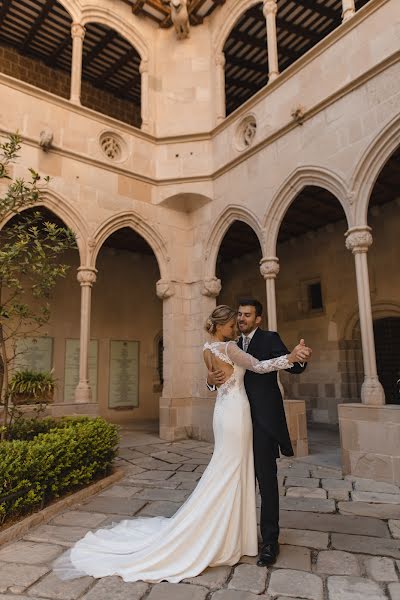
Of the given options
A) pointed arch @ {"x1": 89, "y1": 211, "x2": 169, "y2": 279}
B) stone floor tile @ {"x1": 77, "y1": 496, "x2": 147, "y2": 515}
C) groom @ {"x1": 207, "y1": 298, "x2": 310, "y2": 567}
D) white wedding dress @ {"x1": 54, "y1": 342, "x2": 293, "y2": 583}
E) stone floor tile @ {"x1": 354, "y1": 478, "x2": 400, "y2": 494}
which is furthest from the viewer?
pointed arch @ {"x1": 89, "y1": 211, "x2": 169, "y2": 279}

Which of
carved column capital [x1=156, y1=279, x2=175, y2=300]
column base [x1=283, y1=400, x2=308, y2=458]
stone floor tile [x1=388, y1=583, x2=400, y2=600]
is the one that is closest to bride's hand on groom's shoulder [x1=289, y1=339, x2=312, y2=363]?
stone floor tile [x1=388, y1=583, x2=400, y2=600]

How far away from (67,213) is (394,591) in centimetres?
642

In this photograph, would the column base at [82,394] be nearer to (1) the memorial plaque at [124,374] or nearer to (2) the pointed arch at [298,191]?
(1) the memorial plaque at [124,374]

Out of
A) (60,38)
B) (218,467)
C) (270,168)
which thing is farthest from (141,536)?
(60,38)

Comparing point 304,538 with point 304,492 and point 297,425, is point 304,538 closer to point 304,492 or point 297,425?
point 304,492

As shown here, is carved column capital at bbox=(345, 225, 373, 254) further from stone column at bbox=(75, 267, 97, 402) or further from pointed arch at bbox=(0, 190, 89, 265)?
stone column at bbox=(75, 267, 97, 402)

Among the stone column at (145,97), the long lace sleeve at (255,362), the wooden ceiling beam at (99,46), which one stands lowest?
the long lace sleeve at (255,362)

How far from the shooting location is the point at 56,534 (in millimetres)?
3139

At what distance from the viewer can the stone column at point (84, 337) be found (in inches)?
261

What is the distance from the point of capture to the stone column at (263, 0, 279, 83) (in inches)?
273

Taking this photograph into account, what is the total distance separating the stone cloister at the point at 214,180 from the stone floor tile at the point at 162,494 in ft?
6.47

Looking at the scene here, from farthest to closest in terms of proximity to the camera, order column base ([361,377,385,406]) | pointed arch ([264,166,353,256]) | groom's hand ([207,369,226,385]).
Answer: pointed arch ([264,166,353,256])
column base ([361,377,385,406])
groom's hand ([207,369,226,385])

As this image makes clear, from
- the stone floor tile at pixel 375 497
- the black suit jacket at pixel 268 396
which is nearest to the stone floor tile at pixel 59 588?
the black suit jacket at pixel 268 396

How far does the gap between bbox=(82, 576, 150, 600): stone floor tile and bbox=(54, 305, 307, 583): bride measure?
0.14ft
